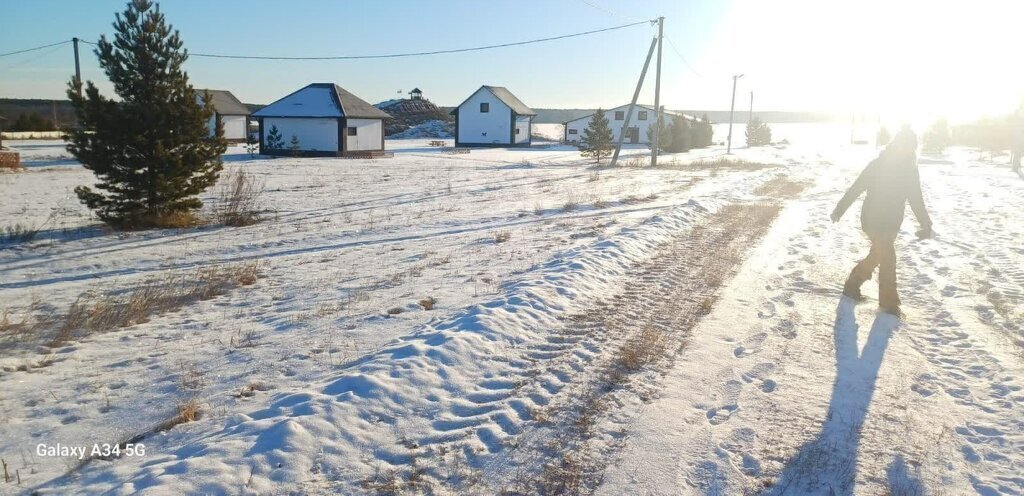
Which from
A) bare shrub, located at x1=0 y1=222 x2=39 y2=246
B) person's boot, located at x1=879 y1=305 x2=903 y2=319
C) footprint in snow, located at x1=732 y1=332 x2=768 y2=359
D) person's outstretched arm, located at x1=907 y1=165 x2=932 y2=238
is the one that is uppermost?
person's outstretched arm, located at x1=907 y1=165 x2=932 y2=238

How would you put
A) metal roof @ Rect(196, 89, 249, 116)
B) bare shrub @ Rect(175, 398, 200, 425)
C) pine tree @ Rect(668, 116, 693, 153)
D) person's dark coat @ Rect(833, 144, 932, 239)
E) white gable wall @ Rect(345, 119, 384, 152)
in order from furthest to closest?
1. pine tree @ Rect(668, 116, 693, 153)
2. metal roof @ Rect(196, 89, 249, 116)
3. white gable wall @ Rect(345, 119, 384, 152)
4. person's dark coat @ Rect(833, 144, 932, 239)
5. bare shrub @ Rect(175, 398, 200, 425)

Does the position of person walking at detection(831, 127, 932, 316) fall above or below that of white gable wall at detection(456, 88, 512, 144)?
below

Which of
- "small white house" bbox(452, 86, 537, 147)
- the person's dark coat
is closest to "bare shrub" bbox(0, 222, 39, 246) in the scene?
the person's dark coat

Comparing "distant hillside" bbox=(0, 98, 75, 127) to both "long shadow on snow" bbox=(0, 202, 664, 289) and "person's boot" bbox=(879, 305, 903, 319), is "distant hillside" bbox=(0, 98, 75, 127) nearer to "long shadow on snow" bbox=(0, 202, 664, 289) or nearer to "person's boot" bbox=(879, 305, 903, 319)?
"long shadow on snow" bbox=(0, 202, 664, 289)

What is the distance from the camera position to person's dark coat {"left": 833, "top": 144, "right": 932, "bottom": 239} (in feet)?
23.2

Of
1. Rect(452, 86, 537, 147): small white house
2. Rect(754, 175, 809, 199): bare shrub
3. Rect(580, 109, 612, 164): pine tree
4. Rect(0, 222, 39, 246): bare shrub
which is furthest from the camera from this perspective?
Rect(452, 86, 537, 147): small white house

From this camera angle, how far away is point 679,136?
57281 millimetres

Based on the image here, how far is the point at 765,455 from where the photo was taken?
13.1ft

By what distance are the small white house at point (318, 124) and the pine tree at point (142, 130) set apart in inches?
1047

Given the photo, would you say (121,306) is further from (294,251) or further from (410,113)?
(410,113)

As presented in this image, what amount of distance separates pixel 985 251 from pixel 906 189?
5.00 m

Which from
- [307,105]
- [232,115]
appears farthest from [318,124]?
[232,115]

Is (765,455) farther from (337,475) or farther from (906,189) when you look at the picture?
(906,189)

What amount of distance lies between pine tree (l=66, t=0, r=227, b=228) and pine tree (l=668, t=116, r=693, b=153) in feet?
158
